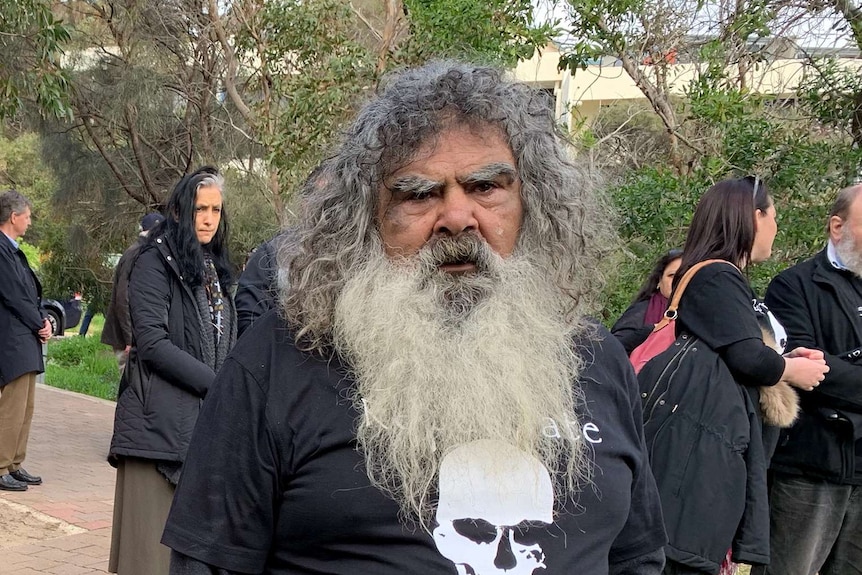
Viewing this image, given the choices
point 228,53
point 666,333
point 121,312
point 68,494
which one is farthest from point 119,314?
point 228,53

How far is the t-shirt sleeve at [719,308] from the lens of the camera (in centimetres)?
339

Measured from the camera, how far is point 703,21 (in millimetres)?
7547

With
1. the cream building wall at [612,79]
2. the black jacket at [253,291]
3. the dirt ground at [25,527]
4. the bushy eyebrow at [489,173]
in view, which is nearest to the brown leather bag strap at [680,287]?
the cream building wall at [612,79]

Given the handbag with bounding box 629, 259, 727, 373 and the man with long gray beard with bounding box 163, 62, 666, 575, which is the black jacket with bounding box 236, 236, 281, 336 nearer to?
the handbag with bounding box 629, 259, 727, 373

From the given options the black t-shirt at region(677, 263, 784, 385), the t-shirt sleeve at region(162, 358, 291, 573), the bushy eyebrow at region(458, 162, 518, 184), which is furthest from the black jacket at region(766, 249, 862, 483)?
the t-shirt sleeve at region(162, 358, 291, 573)

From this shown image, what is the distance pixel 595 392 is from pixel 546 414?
0.16 metres

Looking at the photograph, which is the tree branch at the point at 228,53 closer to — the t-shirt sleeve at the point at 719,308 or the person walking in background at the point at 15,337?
the person walking in background at the point at 15,337

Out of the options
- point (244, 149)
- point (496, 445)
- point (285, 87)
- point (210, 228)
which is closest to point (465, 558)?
point (496, 445)

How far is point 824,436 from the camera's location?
4.04m

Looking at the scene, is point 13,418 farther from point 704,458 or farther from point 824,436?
point 824,436

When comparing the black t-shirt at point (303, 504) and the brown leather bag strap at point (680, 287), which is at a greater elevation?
the brown leather bag strap at point (680, 287)

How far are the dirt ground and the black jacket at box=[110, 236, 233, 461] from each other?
232cm

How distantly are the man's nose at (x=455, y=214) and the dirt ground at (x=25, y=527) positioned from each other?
4.80 metres

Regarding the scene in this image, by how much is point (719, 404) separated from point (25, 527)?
184 inches
